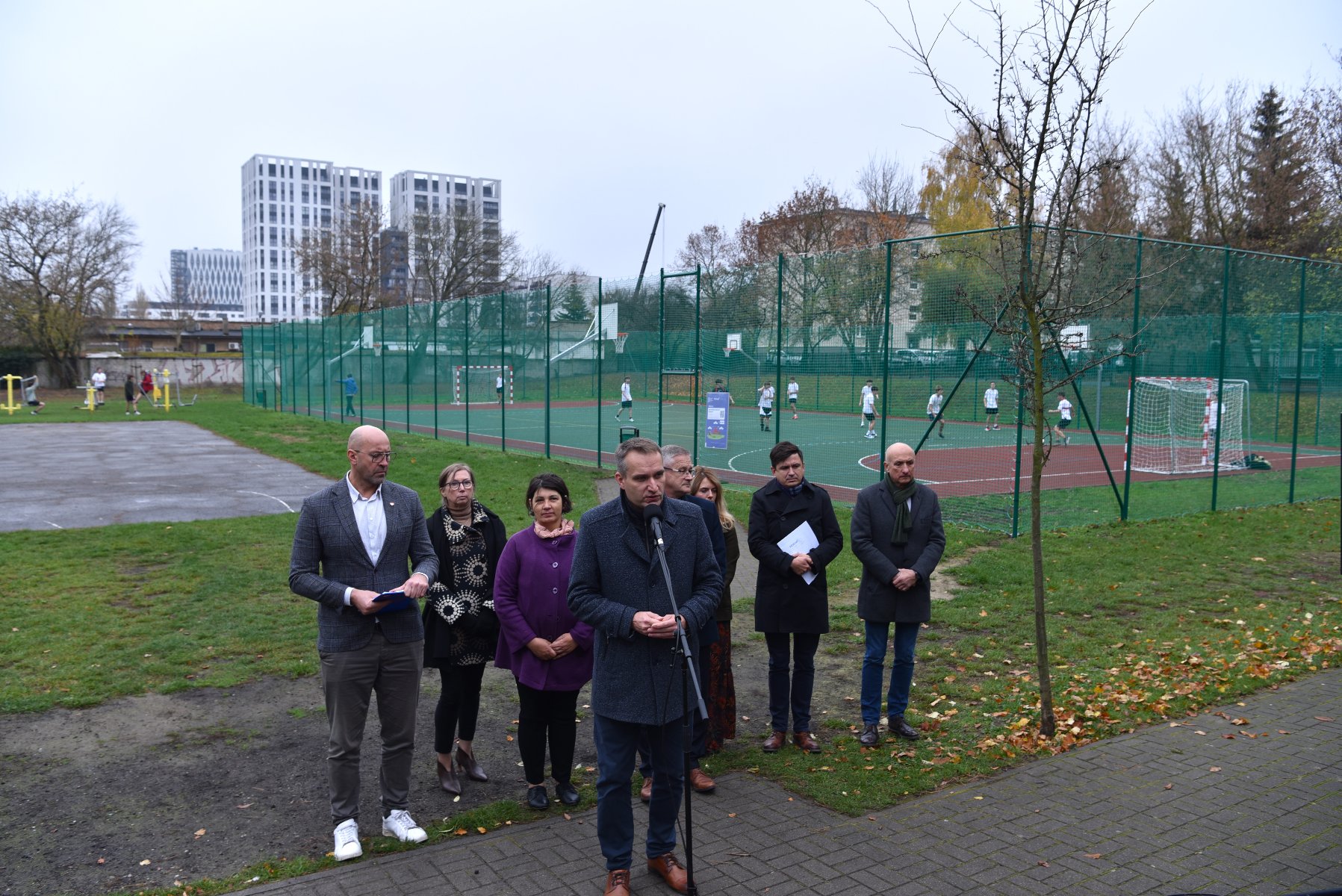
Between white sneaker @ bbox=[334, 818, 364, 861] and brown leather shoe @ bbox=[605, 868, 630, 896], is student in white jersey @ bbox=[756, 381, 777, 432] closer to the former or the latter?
white sneaker @ bbox=[334, 818, 364, 861]

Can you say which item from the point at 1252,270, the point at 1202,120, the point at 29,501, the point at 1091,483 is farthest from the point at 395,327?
the point at 1202,120

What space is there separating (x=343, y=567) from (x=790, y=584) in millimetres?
2523

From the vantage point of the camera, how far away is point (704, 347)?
53.4ft

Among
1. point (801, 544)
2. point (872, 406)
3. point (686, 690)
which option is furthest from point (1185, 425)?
point (686, 690)

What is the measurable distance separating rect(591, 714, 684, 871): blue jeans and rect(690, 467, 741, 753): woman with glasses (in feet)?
4.18

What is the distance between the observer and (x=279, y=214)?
154 m

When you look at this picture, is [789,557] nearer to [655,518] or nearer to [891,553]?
[891,553]

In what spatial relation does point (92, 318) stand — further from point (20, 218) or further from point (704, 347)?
point (704, 347)

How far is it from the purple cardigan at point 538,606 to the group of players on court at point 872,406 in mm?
8200

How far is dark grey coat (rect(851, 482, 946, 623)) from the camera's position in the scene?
19.5 feet

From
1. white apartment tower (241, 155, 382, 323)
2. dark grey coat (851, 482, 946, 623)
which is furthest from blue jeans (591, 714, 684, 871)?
white apartment tower (241, 155, 382, 323)

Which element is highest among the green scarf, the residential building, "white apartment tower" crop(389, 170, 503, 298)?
"white apartment tower" crop(389, 170, 503, 298)

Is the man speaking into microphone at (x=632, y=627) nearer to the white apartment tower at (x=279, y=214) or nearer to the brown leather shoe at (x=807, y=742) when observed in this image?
the brown leather shoe at (x=807, y=742)

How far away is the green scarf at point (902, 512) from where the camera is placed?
6023mm
